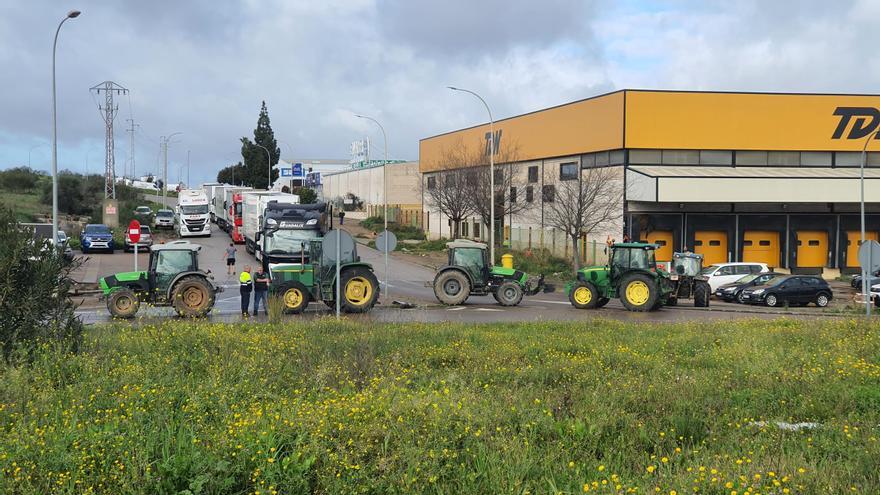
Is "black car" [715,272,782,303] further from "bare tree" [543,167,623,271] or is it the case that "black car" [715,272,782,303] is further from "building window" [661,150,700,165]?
"building window" [661,150,700,165]

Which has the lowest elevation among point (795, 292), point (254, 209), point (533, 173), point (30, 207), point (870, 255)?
point (795, 292)

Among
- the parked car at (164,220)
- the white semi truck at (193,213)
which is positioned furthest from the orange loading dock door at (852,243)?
the parked car at (164,220)

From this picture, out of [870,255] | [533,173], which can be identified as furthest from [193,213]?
[870,255]

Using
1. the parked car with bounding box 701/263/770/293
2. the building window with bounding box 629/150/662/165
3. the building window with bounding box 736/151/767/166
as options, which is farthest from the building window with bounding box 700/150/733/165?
the parked car with bounding box 701/263/770/293

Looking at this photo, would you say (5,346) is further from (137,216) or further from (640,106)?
(137,216)

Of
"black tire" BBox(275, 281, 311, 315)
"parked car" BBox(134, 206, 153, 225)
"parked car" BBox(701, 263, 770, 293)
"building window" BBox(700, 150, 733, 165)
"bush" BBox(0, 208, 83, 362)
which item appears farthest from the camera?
"parked car" BBox(134, 206, 153, 225)

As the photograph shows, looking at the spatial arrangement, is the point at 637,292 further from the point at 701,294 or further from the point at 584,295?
the point at 701,294

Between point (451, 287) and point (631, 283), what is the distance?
18.3 feet

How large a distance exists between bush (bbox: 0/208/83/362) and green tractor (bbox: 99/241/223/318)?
27.0ft

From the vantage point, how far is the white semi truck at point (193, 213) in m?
54.2

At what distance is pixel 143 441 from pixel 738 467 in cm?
555

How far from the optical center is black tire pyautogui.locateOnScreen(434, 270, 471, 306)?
26.0 m

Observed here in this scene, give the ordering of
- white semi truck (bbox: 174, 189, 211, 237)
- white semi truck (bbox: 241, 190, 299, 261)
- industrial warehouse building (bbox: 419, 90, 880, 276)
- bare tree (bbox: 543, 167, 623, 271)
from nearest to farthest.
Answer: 1. bare tree (bbox: 543, 167, 623, 271)
2. industrial warehouse building (bbox: 419, 90, 880, 276)
3. white semi truck (bbox: 241, 190, 299, 261)
4. white semi truck (bbox: 174, 189, 211, 237)

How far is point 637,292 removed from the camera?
981 inches
